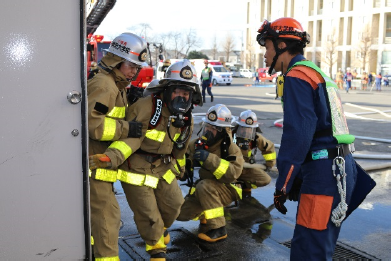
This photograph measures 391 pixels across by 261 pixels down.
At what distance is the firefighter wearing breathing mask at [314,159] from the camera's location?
8.39ft

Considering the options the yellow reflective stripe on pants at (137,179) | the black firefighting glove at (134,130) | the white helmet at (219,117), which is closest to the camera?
the black firefighting glove at (134,130)

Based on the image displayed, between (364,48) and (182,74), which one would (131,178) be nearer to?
(182,74)

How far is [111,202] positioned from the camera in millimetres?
3494

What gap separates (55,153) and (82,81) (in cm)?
42

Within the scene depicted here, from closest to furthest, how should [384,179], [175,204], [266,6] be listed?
[175,204], [384,179], [266,6]

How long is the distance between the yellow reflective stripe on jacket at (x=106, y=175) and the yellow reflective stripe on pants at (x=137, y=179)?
0.35 ft

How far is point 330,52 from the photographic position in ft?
194

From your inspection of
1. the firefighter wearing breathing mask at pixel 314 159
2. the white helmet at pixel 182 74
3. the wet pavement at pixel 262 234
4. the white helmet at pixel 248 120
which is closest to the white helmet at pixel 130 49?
the white helmet at pixel 182 74

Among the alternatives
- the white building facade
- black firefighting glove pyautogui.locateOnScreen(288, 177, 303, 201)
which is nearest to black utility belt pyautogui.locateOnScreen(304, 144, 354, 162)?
black firefighting glove pyautogui.locateOnScreen(288, 177, 303, 201)

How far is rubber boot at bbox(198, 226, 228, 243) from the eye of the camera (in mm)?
4230

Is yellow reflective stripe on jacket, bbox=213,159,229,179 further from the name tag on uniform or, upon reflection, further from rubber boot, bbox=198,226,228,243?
the name tag on uniform

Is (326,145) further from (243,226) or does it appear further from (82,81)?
(243,226)

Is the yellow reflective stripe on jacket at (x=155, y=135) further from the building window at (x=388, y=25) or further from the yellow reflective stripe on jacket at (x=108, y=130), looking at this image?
the building window at (x=388, y=25)

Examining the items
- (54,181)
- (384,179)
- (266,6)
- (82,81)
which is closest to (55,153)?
(54,181)
